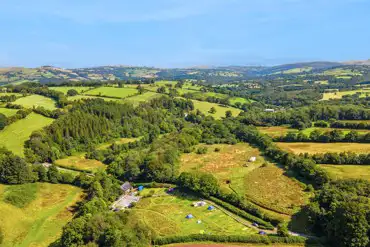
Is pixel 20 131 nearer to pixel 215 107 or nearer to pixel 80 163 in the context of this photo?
pixel 80 163

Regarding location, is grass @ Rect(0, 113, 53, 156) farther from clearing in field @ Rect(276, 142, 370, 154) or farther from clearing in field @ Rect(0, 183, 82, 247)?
clearing in field @ Rect(276, 142, 370, 154)

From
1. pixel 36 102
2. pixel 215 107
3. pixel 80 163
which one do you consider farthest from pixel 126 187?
pixel 215 107

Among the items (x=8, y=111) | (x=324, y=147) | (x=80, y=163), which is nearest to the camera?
(x=80, y=163)

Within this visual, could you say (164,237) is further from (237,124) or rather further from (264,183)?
(237,124)

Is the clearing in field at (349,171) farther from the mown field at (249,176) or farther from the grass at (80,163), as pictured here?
the grass at (80,163)

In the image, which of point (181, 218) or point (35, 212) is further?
point (35, 212)

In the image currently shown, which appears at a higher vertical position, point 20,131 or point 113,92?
point 113,92

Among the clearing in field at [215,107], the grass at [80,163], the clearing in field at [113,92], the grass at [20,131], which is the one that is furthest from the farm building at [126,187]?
the clearing in field at [113,92]

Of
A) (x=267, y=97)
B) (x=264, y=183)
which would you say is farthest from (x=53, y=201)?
(x=267, y=97)
